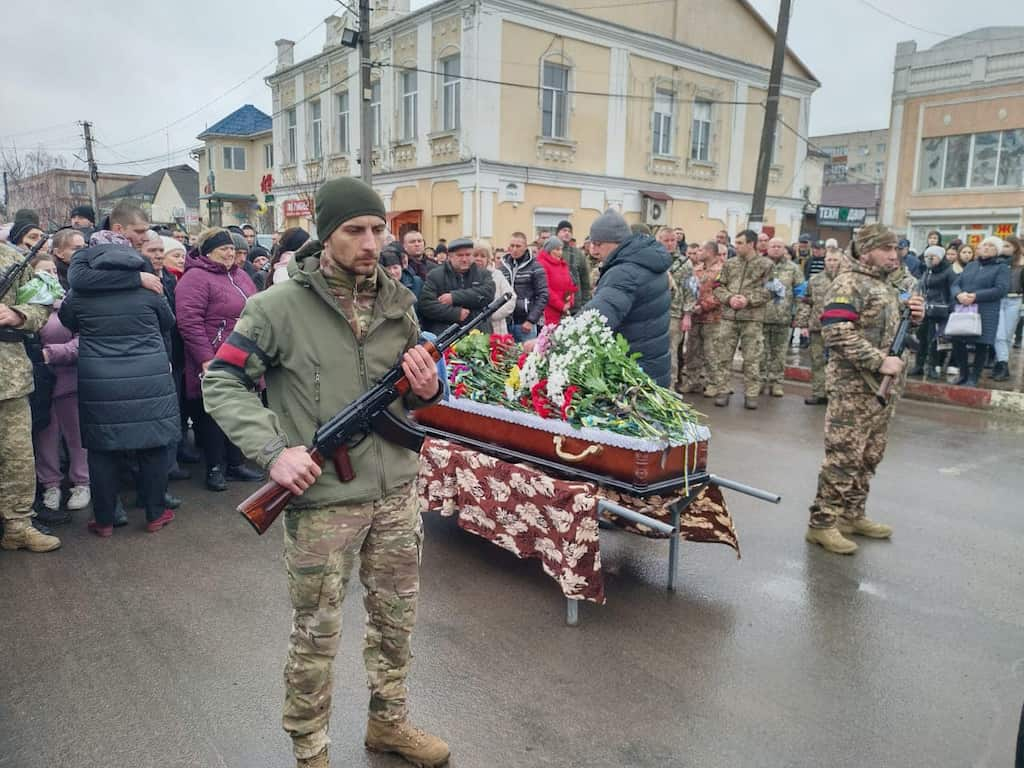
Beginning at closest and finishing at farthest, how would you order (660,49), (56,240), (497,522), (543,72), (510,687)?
1. (510,687)
2. (497,522)
3. (56,240)
4. (543,72)
5. (660,49)

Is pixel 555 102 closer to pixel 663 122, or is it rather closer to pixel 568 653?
pixel 663 122

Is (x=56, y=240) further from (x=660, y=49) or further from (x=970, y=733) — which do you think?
(x=660, y=49)

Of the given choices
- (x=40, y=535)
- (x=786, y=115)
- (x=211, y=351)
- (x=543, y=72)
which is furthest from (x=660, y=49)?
(x=40, y=535)

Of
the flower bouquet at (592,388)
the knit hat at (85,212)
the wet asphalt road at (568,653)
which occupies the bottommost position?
the wet asphalt road at (568,653)

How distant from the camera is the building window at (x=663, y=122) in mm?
23516

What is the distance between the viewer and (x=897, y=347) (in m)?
4.80

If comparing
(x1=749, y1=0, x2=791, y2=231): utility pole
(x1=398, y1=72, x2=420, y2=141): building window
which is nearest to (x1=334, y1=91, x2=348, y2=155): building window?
(x1=398, y1=72, x2=420, y2=141): building window

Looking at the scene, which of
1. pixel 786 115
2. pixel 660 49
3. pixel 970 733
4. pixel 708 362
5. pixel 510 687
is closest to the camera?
pixel 970 733

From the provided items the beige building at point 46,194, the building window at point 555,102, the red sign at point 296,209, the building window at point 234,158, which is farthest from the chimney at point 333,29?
the beige building at point 46,194

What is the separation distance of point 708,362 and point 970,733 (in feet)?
23.5

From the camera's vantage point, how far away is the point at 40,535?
187 inches

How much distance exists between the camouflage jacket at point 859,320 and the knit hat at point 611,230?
1.42m

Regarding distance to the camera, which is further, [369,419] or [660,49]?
[660,49]

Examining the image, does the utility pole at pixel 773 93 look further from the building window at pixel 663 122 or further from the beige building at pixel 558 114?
the building window at pixel 663 122
